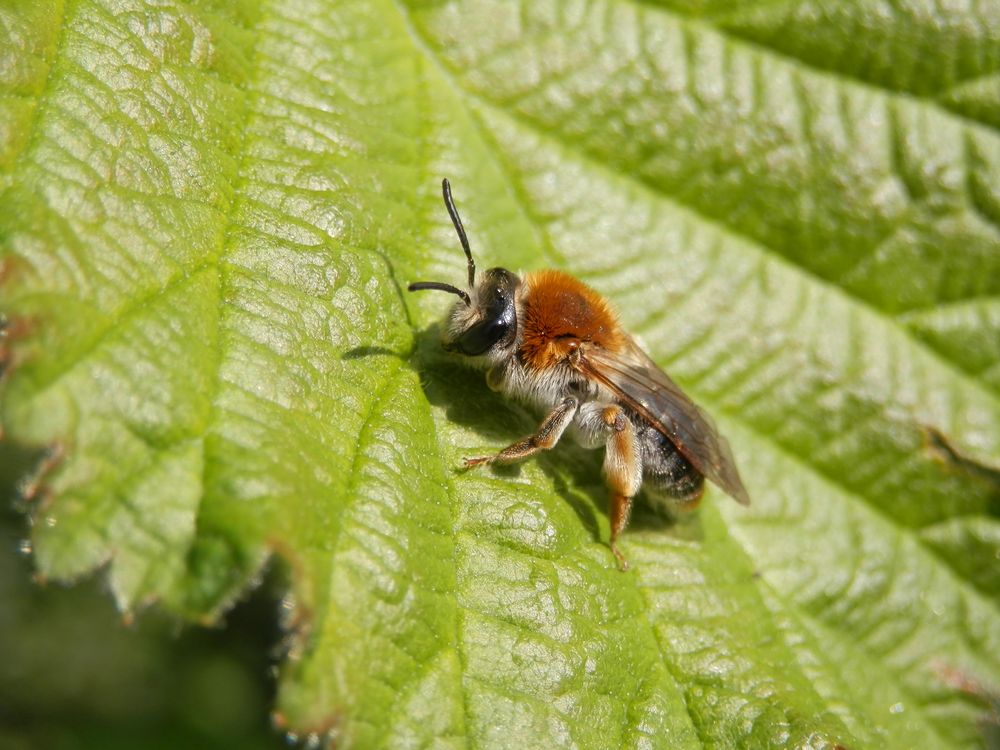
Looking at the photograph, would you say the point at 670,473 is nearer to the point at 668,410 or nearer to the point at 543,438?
the point at 668,410

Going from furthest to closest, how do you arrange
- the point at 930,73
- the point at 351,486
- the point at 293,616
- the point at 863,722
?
the point at 930,73 < the point at 863,722 < the point at 351,486 < the point at 293,616

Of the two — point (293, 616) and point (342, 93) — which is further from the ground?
point (342, 93)

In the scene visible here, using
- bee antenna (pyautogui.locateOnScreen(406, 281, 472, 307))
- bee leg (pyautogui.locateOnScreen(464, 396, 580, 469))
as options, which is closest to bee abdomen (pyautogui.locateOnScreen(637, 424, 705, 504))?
bee leg (pyautogui.locateOnScreen(464, 396, 580, 469))

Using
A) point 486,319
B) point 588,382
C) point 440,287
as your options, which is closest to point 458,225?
point 440,287

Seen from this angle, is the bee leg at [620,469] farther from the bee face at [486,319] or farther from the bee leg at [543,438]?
the bee face at [486,319]

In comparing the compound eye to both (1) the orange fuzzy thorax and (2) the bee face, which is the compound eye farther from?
(1) the orange fuzzy thorax

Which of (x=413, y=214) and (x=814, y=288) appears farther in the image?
(x=814, y=288)

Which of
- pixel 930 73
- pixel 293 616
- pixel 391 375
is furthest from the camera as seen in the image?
pixel 930 73

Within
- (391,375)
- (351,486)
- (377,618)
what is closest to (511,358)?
(391,375)

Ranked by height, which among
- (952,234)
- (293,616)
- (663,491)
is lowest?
(663,491)

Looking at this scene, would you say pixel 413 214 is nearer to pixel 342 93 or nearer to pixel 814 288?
pixel 342 93
